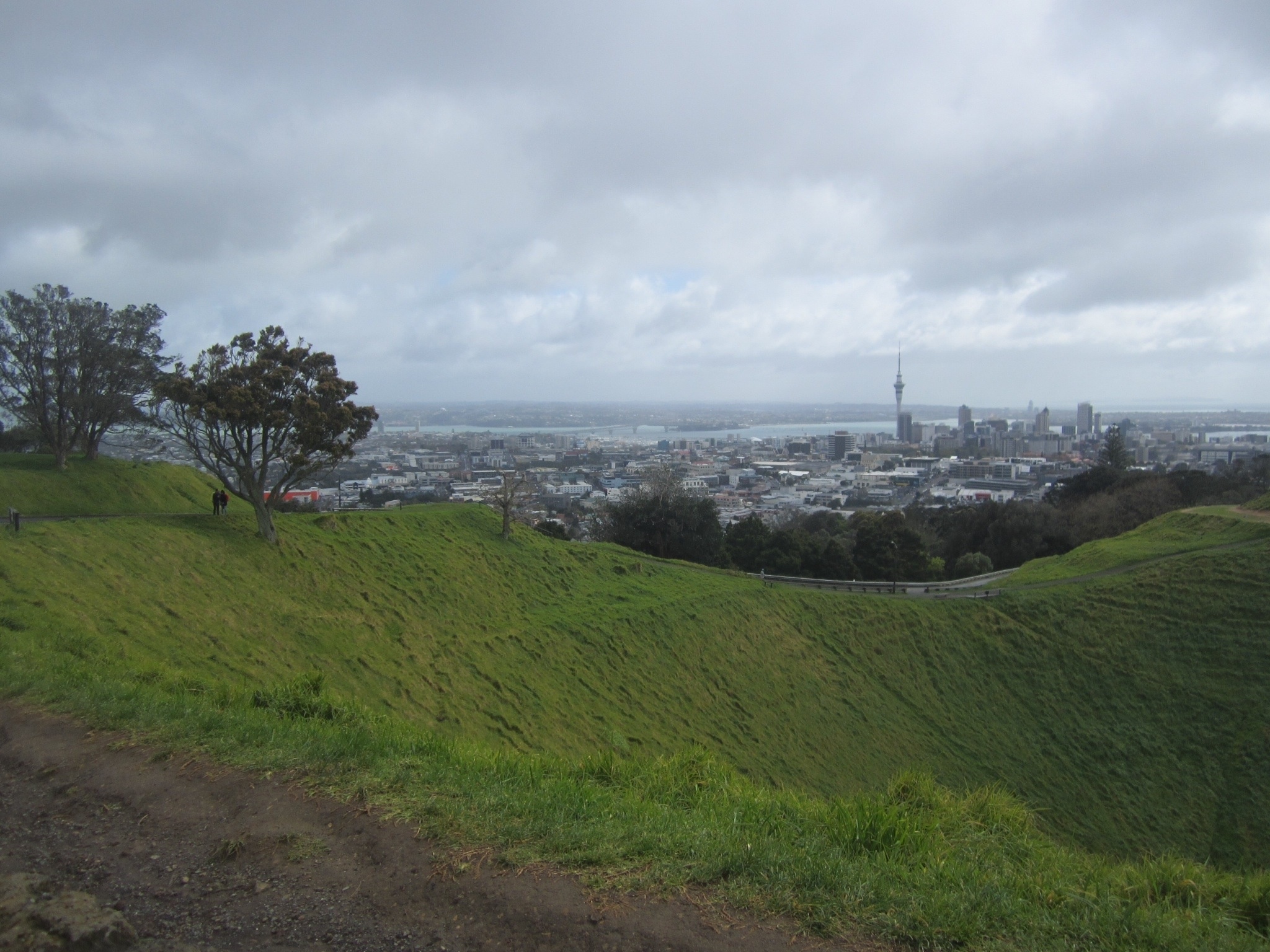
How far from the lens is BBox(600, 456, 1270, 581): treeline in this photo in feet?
112

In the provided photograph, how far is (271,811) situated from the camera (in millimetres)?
4730

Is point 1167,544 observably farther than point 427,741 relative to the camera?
Yes

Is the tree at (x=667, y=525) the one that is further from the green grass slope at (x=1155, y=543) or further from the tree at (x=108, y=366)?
the tree at (x=108, y=366)

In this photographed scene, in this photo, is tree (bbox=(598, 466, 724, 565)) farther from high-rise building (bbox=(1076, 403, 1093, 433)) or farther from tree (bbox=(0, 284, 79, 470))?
high-rise building (bbox=(1076, 403, 1093, 433))

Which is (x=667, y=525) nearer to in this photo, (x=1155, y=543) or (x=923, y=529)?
(x=923, y=529)

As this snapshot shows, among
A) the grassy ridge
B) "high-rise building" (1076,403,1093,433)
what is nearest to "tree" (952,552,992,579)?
the grassy ridge

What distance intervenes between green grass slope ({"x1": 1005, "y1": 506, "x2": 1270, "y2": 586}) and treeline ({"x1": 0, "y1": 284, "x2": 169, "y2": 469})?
103ft

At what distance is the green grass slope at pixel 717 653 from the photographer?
1333 cm

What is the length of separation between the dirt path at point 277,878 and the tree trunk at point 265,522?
542 inches

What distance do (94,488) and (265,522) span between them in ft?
23.5

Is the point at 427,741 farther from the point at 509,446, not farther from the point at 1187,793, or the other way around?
the point at 509,446

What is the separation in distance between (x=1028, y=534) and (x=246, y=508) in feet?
128

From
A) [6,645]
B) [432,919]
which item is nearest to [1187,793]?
[432,919]

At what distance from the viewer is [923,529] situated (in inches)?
1863
